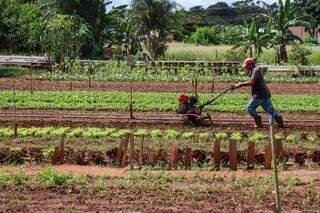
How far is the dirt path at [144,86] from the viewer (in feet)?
79.5

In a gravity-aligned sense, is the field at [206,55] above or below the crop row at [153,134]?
above

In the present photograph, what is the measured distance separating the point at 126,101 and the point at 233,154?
9.89 metres

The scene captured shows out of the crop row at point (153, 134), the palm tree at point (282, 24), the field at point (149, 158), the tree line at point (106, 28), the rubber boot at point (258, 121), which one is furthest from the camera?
the palm tree at point (282, 24)

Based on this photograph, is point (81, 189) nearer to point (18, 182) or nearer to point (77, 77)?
point (18, 182)

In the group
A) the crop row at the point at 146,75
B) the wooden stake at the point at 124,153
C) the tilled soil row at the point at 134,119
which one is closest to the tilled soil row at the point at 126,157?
Answer: the wooden stake at the point at 124,153

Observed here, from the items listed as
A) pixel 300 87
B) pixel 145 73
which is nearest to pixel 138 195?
pixel 300 87

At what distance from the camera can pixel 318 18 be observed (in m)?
62.2

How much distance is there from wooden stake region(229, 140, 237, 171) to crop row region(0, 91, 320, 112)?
8.00 m

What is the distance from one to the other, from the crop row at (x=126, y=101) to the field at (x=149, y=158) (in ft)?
0.11

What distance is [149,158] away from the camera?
10695 millimetres

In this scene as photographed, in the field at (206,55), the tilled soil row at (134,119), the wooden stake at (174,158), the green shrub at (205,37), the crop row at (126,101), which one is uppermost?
the green shrub at (205,37)

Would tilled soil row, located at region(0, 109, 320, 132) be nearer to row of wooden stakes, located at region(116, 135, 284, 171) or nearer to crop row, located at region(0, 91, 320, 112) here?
crop row, located at region(0, 91, 320, 112)

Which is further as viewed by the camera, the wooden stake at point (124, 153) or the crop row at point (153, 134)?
the crop row at point (153, 134)

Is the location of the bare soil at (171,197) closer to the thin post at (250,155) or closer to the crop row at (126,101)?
the thin post at (250,155)
